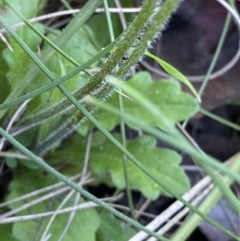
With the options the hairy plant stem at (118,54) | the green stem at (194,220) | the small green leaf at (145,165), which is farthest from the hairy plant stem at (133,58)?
the green stem at (194,220)

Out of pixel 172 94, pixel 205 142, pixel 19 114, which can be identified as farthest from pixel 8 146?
pixel 205 142

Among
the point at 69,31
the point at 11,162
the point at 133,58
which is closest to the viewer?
the point at 133,58

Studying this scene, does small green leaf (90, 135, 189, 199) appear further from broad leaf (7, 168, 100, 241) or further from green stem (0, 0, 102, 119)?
Result: green stem (0, 0, 102, 119)

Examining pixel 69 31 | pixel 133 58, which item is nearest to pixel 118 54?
pixel 133 58

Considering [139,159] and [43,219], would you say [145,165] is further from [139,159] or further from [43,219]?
[43,219]

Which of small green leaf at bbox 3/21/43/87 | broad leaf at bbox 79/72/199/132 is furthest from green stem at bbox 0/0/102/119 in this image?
broad leaf at bbox 79/72/199/132
